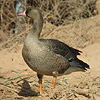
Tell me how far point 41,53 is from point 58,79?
1903 mm

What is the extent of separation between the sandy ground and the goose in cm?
49

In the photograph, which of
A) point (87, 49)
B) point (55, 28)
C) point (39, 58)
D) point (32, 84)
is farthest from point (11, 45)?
point (39, 58)

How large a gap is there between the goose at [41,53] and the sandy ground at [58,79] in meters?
0.49

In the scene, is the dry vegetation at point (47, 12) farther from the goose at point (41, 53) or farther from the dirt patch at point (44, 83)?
the goose at point (41, 53)

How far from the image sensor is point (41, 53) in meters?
4.59

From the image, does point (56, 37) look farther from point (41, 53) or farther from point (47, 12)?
point (41, 53)

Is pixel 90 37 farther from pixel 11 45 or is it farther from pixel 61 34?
pixel 11 45

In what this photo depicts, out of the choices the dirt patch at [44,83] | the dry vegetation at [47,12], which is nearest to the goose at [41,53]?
the dirt patch at [44,83]

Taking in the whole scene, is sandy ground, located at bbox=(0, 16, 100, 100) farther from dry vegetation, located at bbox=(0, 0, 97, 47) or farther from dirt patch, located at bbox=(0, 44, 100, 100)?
dry vegetation, located at bbox=(0, 0, 97, 47)

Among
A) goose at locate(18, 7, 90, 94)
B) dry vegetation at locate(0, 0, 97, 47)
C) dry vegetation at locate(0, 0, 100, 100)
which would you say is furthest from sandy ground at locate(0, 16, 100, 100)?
dry vegetation at locate(0, 0, 97, 47)

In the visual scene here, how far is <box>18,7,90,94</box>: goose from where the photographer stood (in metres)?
4.57

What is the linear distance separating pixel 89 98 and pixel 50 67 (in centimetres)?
103

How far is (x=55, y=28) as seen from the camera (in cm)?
992

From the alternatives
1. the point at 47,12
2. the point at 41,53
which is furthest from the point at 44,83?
the point at 47,12
